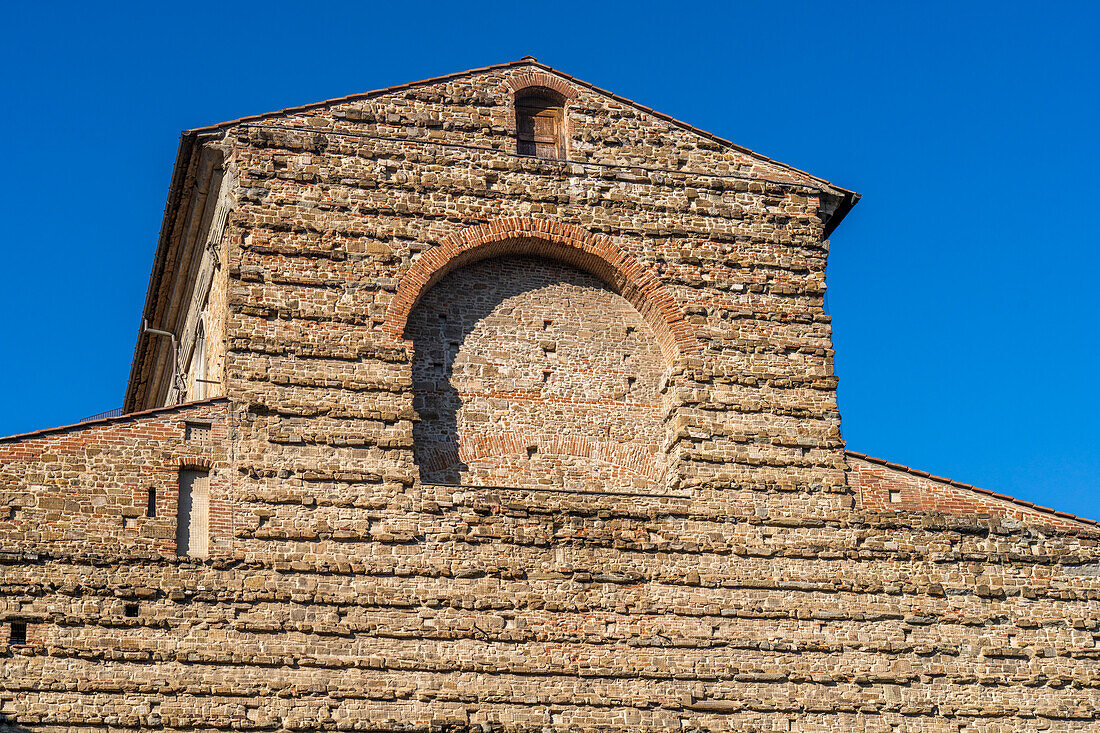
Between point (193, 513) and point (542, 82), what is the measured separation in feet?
20.5

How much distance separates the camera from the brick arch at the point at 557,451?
16.5 meters

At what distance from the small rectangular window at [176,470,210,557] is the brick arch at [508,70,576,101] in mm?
5664

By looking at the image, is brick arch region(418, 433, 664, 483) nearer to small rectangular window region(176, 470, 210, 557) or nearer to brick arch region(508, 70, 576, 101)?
small rectangular window region(176, 470, 210, 557)

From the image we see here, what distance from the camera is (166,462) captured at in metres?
15.4

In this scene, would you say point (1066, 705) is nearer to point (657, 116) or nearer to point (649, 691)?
point (649, 691)

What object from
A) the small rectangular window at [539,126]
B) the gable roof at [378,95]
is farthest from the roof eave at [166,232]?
the small rectangular window at [539,126]

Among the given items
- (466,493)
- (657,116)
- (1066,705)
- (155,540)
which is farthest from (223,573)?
(1066,705)

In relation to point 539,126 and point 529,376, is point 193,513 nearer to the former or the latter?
point 529,376

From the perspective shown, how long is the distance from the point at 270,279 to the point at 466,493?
293 cm

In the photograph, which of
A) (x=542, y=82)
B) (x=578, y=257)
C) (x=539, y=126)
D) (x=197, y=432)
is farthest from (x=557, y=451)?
(x=542, y=82)

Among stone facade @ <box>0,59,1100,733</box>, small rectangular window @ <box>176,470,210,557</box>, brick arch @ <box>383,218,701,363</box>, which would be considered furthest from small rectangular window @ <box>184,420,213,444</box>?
brick arch @ <box>383,218,701,363</box>

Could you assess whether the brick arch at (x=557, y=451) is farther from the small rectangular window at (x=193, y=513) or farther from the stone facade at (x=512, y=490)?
the small rectangular window at (x=193, y=513)

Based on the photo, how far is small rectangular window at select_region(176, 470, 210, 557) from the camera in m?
15.3

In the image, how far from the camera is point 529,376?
17.1 meters
